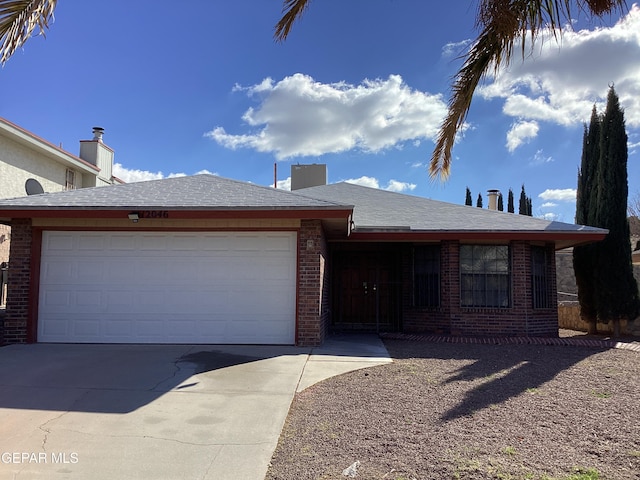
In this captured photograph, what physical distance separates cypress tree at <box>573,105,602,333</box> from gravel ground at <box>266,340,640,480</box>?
5.81 metres

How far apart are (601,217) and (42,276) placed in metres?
13.7

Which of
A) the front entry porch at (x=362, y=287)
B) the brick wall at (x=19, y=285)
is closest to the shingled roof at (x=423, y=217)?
the front entry porch at (x=362, y=287)

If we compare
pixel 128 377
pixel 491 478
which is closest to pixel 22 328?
pixel 128 377

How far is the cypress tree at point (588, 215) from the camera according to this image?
13242mm

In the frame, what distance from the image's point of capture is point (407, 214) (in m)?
13.0

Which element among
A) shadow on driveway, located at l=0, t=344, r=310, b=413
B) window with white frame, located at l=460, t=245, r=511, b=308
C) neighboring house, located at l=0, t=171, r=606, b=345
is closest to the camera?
shadow on driveway, located at l=0, t=344, r=310, b=413

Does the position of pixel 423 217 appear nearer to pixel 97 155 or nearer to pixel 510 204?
pixel 97 155

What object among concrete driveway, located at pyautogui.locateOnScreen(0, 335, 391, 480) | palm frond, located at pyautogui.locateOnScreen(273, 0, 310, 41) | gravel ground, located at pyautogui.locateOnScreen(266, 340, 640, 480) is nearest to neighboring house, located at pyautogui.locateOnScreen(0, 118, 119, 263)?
concrete driveway, located at pyautogui.locateOnScreen(0, 335, 391, 480)

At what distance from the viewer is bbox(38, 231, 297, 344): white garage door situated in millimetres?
9430

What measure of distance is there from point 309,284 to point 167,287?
2.85 metres

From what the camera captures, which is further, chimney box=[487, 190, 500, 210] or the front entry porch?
chimney box=[487, 190, 500, 210]

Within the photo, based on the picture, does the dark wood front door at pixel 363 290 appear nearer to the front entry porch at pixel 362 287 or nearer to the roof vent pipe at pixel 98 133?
the front entry porch at pixel 362 287

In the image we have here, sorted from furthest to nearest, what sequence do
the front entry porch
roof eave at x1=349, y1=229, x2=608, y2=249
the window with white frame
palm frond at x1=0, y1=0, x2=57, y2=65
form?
the front entry porch < the window with white frame < roof eave at x1=349, y1=229, x2=608, y2=249 < palm frond at x1=0, y1=0, x2=57, y2=65

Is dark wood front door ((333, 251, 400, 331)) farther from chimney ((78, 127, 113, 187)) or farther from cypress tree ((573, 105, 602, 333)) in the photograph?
chimney ((78, 127, 113, 187))
